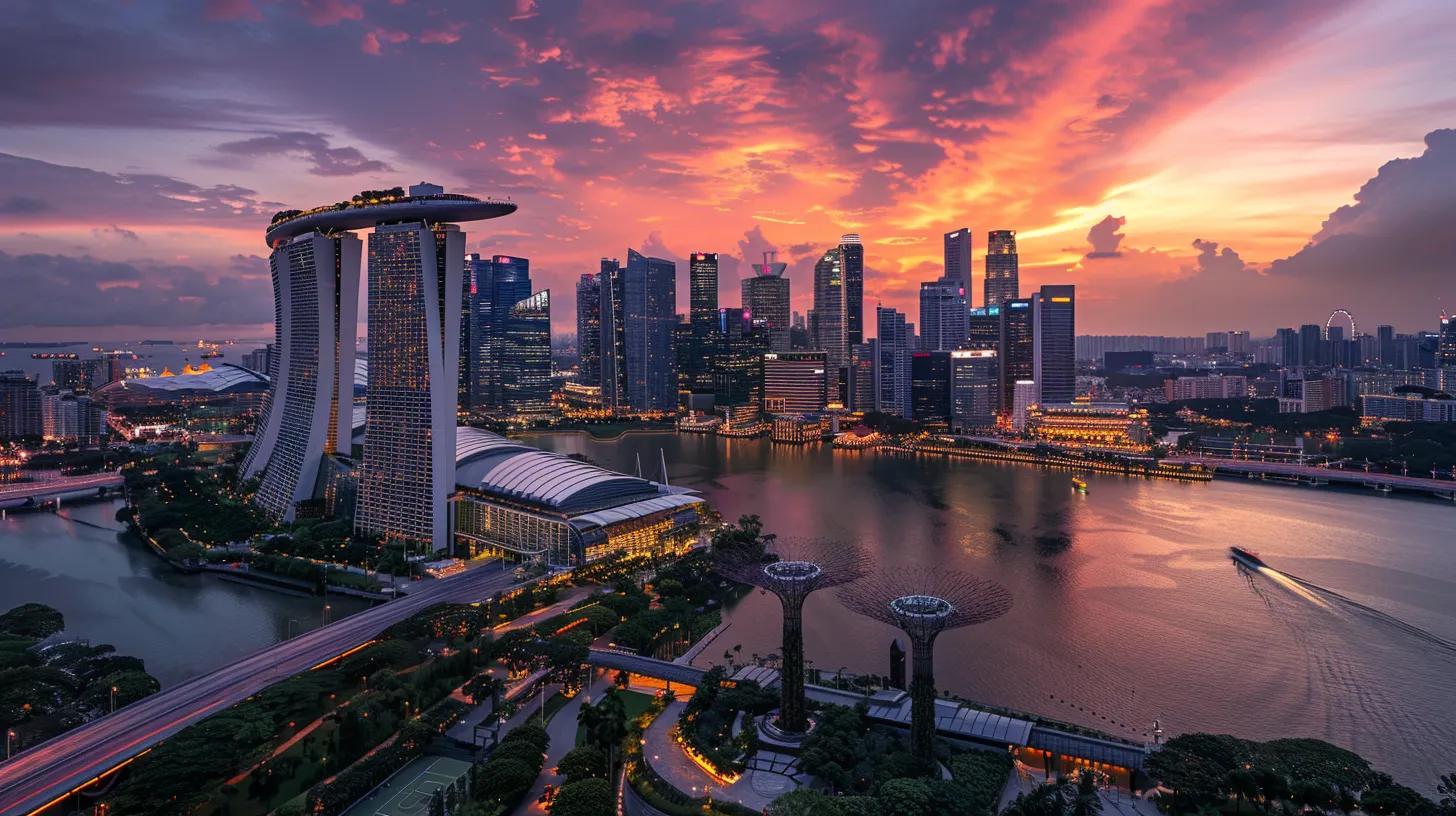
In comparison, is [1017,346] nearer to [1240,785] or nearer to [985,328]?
[985,328]

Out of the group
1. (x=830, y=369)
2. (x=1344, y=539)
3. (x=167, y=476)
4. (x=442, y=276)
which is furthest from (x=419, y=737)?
(x=830, y=369)

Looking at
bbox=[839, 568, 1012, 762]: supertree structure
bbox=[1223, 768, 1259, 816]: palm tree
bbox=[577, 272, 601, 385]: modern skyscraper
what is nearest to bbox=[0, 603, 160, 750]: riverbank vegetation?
bbox=[839, 568, 1012, 762]: supertree structure

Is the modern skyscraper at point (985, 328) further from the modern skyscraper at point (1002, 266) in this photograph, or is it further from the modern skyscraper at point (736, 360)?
the modern skyscraper at point (736, 360)

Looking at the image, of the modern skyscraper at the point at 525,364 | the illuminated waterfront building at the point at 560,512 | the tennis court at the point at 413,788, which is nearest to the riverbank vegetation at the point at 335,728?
the tennis court at the point at 413,788

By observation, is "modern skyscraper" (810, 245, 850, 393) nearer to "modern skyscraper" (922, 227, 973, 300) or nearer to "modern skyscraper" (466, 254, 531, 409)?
"modern skyscraper" (922, 227, 973, 300)

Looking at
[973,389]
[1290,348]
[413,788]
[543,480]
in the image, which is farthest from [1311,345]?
[413,788]
